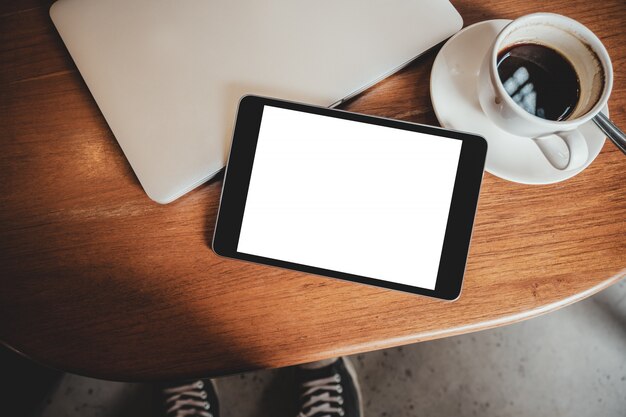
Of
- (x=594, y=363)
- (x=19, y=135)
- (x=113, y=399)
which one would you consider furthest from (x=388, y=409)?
(x=19, y=135)

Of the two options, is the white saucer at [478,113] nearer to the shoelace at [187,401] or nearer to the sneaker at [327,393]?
the sneaker at [327,393]

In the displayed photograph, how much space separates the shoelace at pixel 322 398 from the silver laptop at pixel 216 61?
2.03 feet

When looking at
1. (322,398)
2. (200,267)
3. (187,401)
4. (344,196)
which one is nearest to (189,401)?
(187,401)

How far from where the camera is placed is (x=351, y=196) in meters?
0.42

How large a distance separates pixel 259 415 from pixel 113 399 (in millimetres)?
342

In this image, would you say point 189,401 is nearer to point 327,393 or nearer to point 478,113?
point 327,393

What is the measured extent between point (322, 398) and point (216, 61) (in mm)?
720

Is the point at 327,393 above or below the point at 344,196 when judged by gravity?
below

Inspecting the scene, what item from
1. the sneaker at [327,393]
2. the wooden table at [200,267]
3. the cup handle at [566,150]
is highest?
the cup handle at [566,150]

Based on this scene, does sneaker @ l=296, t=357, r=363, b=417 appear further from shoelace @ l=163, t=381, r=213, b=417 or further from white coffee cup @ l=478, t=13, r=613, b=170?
white coffee cup @ l=478, t=13, r=613, b=170

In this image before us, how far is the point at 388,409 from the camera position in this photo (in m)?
0.96

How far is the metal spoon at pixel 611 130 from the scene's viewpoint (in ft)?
1.33

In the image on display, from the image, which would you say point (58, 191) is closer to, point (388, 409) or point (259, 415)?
point (259, 415)

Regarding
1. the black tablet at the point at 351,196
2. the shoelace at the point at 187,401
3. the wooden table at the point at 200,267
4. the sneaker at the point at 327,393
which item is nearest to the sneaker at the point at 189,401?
the shoelace at the point at 187,401
